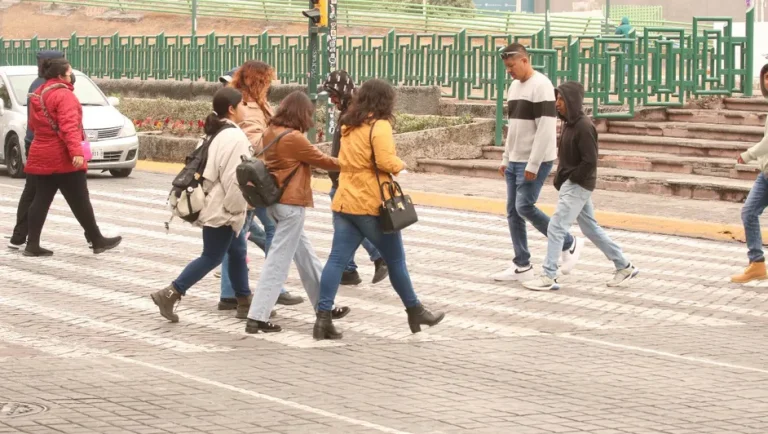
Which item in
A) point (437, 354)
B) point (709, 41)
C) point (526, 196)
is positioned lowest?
point (437, 354)

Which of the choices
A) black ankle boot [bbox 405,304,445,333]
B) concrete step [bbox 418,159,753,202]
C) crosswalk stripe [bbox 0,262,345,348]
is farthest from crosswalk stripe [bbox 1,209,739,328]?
concrete step [bbox 418,159,753,202]

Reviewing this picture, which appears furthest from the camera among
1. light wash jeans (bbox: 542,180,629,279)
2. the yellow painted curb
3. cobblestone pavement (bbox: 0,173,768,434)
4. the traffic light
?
the traffic light

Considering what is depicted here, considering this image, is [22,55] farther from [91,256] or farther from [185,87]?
[91,256]

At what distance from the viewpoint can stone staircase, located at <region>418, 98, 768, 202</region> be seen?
1912 centimetres

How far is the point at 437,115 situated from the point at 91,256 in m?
11.9

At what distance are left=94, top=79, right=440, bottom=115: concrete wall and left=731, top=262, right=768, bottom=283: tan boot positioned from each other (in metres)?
13.0

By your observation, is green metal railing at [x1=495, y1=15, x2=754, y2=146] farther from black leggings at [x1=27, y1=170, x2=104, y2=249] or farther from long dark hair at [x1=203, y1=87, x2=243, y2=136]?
long dark hair at [x1=203, y1=87, x2=243, y2=136]

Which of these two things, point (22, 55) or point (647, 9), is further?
point (647, 9)

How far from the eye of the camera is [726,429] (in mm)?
7133

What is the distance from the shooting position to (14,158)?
21406mm

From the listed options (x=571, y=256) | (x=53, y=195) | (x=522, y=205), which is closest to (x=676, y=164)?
(x=571, y=256)

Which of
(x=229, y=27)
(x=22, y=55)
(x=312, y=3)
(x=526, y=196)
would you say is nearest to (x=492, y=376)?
(x=526, y=196)

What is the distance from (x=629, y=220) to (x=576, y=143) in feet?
17.4

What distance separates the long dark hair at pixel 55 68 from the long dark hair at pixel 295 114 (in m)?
4.08
